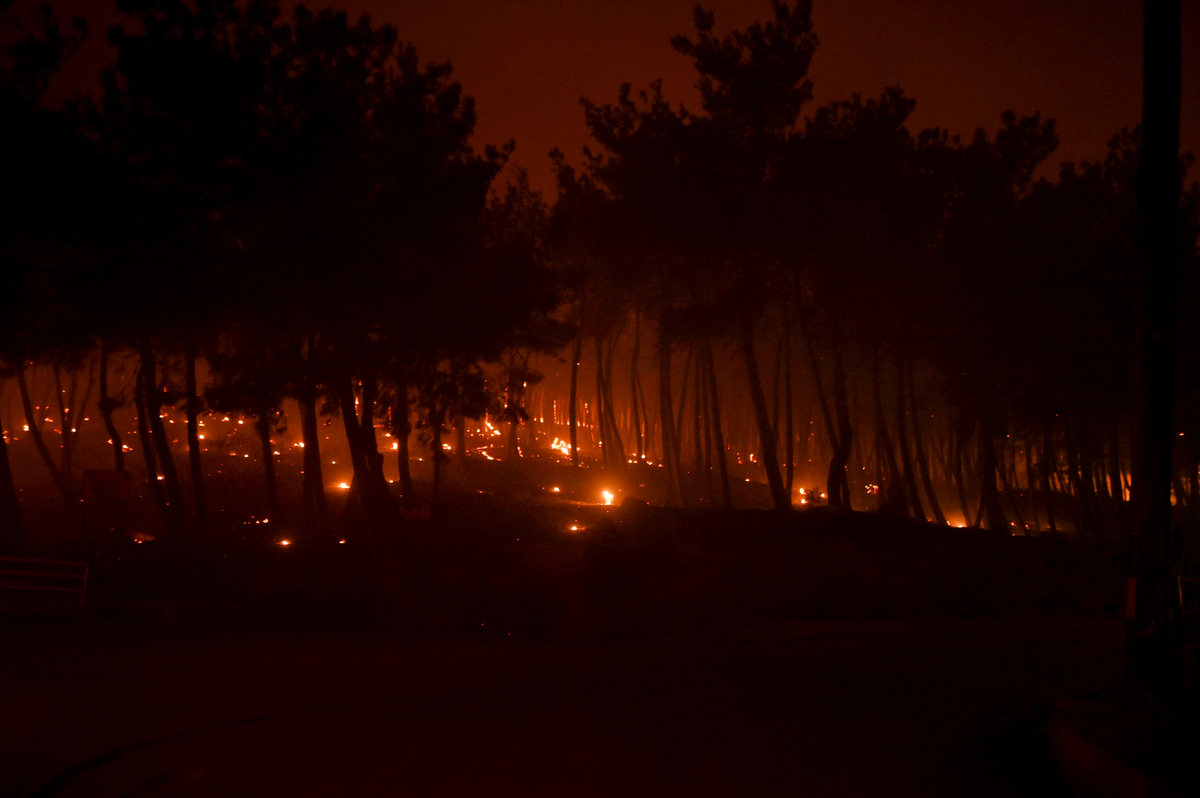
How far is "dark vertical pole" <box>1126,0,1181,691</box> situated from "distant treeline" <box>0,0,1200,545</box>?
0.39 metres

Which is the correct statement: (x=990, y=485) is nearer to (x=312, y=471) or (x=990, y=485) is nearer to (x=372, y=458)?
(x=372, y=458)

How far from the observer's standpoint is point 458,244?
20.0 meters

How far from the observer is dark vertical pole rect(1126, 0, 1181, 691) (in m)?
7.61

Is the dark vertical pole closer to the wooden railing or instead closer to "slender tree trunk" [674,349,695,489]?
the wooden railing

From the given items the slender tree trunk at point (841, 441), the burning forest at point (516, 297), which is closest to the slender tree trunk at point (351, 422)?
the burning forest at point (516, 297)

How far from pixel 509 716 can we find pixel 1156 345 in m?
6.92

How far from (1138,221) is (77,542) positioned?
2067 centimetres

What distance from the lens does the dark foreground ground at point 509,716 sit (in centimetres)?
666

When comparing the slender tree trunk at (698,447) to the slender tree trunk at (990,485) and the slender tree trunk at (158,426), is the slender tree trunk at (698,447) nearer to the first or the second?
the slender tree trunk at (990,485)

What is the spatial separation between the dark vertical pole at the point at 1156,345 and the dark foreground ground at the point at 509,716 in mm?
1605

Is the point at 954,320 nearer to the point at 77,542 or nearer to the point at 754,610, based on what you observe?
the point at 754,610

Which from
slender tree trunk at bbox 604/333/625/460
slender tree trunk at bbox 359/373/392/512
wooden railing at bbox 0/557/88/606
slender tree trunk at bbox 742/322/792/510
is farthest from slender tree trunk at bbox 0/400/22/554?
slender tree trunk at bbox 604/333/625/460

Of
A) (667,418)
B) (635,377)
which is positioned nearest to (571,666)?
(667,418)

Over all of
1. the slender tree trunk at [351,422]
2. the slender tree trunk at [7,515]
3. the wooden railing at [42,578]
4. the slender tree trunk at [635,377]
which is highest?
the slender tree trunk at [635,377]
